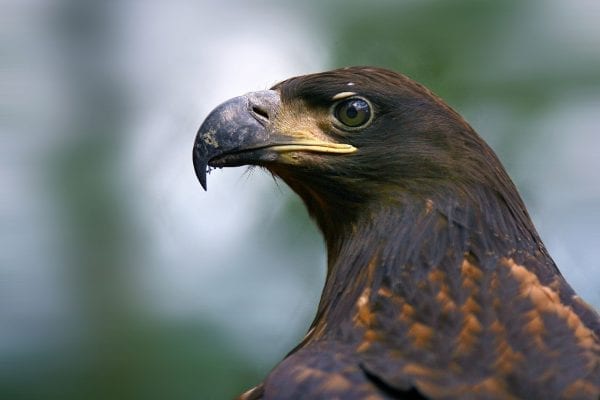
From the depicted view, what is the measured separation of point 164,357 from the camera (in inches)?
194

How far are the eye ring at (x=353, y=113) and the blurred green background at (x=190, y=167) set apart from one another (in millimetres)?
1468

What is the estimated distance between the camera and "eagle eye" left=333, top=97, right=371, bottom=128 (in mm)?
3258

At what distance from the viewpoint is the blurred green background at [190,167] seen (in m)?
4.88

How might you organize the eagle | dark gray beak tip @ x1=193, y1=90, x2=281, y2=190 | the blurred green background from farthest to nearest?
the blurred green background < dark gray beak tip @ x1=193, y1=90, x2=281, y2=190 < the eagle

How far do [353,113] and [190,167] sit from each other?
72.1 inches

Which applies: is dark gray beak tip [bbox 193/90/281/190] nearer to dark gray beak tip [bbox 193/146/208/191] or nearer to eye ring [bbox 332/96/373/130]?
dark gray beak tip [bbox 193/146/208/191]

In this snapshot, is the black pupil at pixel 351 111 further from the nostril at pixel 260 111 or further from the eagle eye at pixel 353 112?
the nostril at pixel 260 111

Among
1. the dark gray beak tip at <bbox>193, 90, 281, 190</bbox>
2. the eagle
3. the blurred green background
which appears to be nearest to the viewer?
the eagle

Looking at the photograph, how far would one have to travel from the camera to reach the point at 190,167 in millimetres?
5004

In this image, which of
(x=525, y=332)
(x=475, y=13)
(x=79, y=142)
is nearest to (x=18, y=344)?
(x=79, y=142)

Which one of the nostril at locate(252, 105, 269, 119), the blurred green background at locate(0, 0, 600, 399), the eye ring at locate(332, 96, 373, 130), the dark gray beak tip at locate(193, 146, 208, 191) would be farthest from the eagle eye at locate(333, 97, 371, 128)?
the blurred green background at locate(0, 0, 600, 399)

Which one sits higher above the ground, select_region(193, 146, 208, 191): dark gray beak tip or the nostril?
the nostril

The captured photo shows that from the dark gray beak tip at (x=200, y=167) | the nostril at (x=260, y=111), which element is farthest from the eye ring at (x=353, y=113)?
the dark gray beak tip at (x=200, y=167)

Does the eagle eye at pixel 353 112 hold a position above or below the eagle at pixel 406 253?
above
